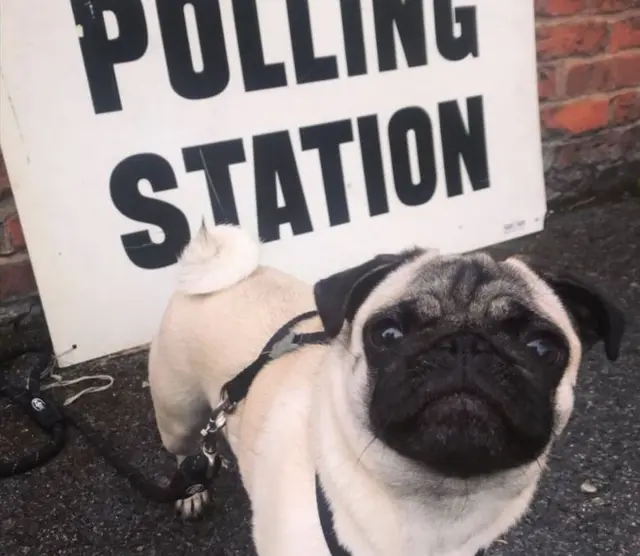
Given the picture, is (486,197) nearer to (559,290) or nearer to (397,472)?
(559,290)

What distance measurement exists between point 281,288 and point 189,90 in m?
→ 0.86

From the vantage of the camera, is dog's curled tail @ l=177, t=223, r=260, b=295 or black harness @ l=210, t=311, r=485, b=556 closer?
black harness @ l=210, t=311, r=485, b=556

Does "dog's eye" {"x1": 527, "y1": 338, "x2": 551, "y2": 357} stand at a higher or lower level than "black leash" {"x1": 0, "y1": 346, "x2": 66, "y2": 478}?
higher

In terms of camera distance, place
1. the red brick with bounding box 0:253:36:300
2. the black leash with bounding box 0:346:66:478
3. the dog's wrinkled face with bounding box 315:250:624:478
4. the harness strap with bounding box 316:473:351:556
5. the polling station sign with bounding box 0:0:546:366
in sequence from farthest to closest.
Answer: the red brick with bounding box 0:253:36:300, the polling station sign with bounding box 0:0:546:366, the black leash with bounding box 0:346:66:478, the harness strap with bounding box 316:473:351:556, the dog's wrinkled face with bounding box 315:250:624:478

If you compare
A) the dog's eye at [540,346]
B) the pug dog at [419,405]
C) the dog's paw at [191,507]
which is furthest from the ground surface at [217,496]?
the dog's eye at [540,346]

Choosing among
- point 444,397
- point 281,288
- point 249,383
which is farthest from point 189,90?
point 444,397

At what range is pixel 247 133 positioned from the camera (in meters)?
2.11

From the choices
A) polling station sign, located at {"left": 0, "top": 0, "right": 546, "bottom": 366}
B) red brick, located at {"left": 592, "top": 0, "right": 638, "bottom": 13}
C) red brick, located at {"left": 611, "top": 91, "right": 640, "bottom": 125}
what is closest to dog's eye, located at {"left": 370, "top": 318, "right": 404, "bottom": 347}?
polling station sign, located at {"left": 0, "top": 0, "right": 546, "bottom": 366}

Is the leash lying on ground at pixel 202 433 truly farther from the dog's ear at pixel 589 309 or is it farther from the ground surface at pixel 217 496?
the dog's ear at pixel 589 309

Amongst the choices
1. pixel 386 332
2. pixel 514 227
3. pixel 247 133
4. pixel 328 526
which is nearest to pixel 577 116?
pixel 514 227

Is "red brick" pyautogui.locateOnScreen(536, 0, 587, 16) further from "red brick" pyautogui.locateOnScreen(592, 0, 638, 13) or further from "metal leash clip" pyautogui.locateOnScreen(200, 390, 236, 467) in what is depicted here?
"metal leash clip" pyautogui.locateOnScreen(200, 390, 236, 467)

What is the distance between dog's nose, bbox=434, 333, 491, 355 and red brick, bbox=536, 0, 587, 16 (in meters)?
2.00

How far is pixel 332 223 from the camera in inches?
89.5

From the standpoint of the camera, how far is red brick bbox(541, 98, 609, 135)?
269 cm
